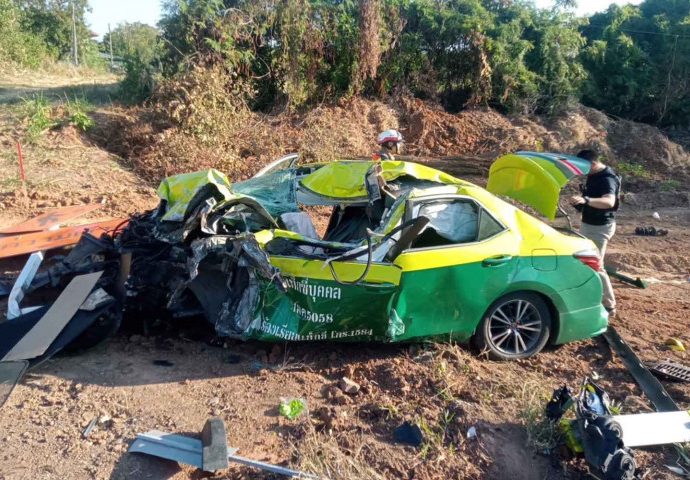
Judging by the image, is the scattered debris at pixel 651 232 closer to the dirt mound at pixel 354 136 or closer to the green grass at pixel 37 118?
the dirt mound at pixel 354 136

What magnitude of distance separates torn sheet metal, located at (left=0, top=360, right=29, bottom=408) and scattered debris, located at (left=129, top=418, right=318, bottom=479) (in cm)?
112

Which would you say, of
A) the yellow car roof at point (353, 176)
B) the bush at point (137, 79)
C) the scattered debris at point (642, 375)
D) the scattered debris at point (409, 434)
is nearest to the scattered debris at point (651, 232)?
the scattered debris at point (642, 375)

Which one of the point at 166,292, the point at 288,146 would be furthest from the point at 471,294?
the point at 288,146

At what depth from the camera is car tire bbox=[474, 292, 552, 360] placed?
17.1 ft

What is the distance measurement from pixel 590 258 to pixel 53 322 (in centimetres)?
482

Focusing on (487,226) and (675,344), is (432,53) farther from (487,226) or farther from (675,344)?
(487,226)

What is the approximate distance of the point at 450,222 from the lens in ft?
16.9

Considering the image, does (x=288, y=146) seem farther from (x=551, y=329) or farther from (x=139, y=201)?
(x=551, y=329)

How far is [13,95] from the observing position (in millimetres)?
16203

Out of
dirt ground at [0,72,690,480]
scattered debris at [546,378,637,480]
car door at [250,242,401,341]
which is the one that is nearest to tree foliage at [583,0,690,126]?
dirt ground at [0,72,690,480]

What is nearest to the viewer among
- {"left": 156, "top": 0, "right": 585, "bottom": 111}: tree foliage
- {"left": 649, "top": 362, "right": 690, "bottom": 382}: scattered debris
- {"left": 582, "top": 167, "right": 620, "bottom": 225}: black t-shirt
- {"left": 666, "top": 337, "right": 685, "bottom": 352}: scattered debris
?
{"left": 649, "top": 362, "right": 690, "bottom": 382}: scattered debris

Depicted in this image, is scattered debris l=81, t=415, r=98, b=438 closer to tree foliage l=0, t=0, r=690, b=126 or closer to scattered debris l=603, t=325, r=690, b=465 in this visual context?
scattered debris l=603, t=325, r=690, b=465

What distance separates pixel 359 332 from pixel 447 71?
45.9 feet

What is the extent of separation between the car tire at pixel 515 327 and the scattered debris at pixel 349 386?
4.13 feet
